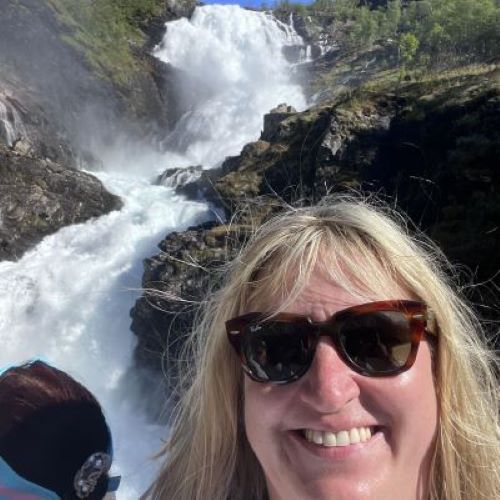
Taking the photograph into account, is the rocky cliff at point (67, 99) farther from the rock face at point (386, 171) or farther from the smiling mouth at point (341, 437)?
the smiling mouth at point (341, 437)

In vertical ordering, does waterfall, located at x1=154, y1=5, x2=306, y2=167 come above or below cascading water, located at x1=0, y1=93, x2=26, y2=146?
above

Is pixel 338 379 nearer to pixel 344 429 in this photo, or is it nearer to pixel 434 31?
pixel 344 429

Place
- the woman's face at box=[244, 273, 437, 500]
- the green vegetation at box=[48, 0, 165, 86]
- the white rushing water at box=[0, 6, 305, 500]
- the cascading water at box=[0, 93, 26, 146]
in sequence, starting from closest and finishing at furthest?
the woman's face at box=[244, 273, 437, 500] < the white rushing water at box=[0, 6, 305, 500] < the cascading water at box=[0, 93, 26, 146] < the green vegetation at box=[48, 0, 165, 86]

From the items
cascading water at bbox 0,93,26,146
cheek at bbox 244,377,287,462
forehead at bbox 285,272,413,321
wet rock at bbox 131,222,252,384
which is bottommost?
cheek at bbox 244,377,287,462

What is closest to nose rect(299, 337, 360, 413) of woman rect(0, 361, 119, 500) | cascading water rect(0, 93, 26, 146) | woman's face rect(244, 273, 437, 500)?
woman's face rect(244, 273, 437, 500)

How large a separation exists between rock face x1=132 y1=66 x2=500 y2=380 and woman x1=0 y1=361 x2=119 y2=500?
838 cm

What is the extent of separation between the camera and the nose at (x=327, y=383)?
133cm

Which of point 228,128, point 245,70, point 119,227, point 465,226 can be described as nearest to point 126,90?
point 228,128

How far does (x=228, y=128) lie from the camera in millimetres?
34125

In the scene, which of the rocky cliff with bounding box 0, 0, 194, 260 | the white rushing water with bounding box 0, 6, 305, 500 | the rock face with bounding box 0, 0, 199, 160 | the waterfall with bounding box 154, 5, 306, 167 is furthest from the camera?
the waterfall with bounding box 154, 5, 306, 167

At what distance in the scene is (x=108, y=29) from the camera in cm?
3806

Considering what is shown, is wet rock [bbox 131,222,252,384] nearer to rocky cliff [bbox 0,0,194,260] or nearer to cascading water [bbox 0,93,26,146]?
rocky cliff [bbox 0,0,194,260]

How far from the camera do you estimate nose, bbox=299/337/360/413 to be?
133cm

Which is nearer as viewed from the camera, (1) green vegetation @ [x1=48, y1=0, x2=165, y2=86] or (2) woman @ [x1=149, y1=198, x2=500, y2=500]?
(2) woman @ [x1=149, y1=198, x2=500, y2=500]
